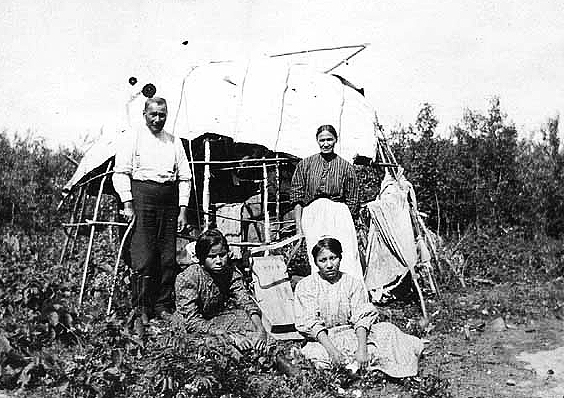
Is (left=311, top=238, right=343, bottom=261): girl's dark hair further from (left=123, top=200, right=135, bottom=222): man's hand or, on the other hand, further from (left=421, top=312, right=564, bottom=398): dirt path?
(left=123, top=200, right=135, bottom=222): man's hand

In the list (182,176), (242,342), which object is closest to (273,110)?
(182,176)

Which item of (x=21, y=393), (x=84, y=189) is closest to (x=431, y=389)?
(x=21, y=393)

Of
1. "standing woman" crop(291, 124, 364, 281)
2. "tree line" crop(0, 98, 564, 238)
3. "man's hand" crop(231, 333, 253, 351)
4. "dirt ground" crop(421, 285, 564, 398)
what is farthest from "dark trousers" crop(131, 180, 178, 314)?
"tree line" crop(0, 98, 564, 238)

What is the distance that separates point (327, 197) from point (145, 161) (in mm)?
1826

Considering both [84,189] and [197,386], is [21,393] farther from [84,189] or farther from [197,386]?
[84,189]

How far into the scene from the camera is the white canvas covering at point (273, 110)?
8.20 m

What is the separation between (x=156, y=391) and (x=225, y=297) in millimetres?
1235

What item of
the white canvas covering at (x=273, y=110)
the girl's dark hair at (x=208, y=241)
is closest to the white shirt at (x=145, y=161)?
the girl's dark hair at (x=208, y=241)

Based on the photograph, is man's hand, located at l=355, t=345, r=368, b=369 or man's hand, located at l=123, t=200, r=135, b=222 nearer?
man's hand, located at l=355, t=345, r=368, b=369

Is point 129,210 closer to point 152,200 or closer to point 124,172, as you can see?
point 152,200

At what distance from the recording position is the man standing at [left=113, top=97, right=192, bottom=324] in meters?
5.71

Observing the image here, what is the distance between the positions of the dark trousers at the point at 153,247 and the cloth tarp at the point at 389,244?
253 centimetres

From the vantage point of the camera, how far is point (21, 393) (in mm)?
4359

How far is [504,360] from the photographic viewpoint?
18.2 ft
